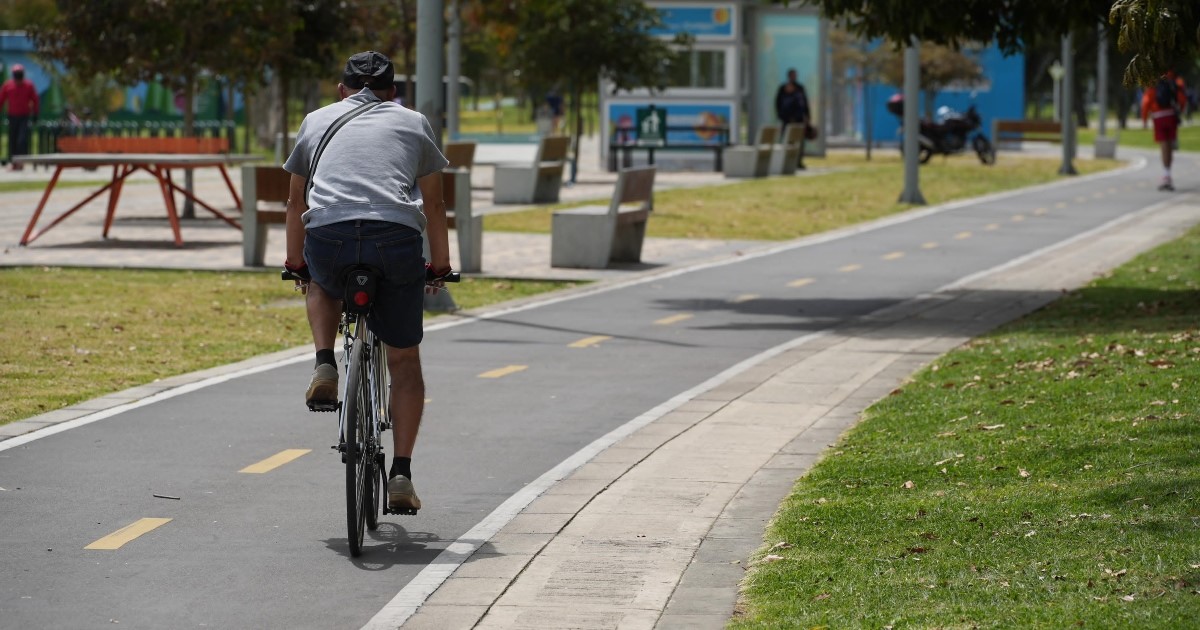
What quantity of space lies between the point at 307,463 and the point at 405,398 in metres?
1.60

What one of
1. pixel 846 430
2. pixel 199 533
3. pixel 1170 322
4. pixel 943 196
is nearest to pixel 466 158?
pixel 943 196

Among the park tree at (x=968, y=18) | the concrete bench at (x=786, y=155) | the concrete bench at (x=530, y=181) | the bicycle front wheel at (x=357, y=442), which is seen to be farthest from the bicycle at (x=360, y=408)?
the concrete bench at (x=786, y=155)

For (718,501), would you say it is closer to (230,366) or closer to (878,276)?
(230,366)

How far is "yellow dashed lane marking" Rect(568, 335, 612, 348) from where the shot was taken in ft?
40.8

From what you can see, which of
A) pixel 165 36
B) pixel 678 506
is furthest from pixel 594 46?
pixel 678 506

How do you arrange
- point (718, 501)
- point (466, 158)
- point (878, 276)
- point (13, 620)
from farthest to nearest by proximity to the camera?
point (466, 158) → point (878, 276) → point (718, 501) → point (13, 620)

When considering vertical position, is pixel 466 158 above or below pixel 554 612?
above

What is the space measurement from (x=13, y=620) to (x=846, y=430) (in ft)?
14.2

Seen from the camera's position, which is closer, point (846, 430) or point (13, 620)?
point (13, 620)

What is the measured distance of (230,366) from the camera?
11.3 metres

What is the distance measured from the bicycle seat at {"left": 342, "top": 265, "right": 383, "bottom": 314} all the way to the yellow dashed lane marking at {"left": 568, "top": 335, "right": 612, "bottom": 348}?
5.91m

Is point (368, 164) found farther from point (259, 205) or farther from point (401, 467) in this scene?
point (259, 205)

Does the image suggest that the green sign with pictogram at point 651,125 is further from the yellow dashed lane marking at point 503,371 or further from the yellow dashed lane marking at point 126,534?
the yellow dashed lane marking at point 126,534

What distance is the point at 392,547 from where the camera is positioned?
6777 millimetres
